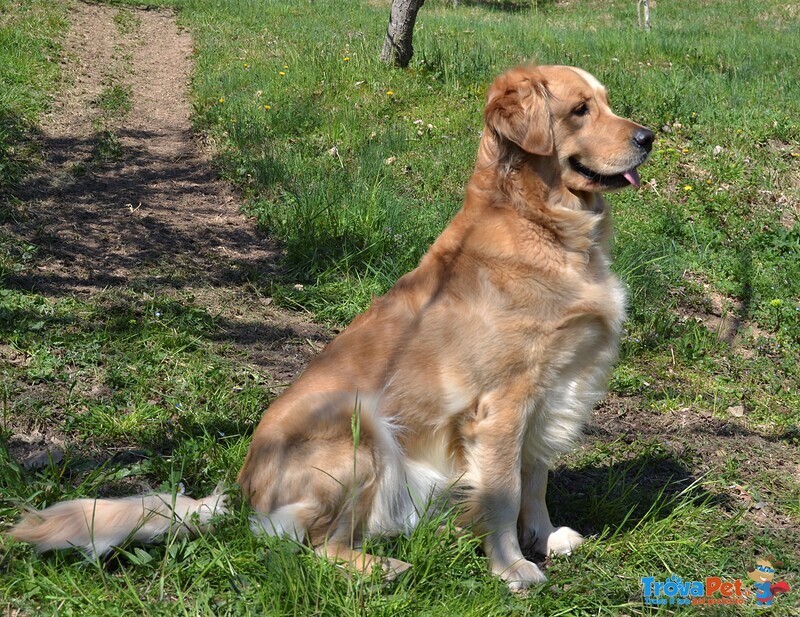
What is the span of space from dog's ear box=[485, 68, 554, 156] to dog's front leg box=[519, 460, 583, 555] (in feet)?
3.99

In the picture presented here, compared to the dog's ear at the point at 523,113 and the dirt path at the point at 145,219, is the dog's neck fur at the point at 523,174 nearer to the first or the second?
the dog's ear at the point at 523,113

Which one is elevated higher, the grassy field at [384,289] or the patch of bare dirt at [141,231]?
the grassy field at [384,289]

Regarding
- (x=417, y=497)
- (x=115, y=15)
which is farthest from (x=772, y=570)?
(x=115, y=15)

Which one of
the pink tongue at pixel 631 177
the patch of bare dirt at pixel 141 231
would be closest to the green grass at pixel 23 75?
the patch of bare dirt at pixel 141 231

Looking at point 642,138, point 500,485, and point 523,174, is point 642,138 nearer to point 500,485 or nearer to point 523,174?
point 523,174

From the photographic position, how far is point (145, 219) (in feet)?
18.9

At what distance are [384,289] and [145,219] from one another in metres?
2.06

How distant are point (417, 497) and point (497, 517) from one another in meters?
0.29

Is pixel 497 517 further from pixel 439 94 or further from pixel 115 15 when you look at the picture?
pixel 115 15

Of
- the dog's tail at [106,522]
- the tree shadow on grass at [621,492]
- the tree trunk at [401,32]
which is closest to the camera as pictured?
the dog's tail at [106,522]

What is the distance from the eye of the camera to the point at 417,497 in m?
2.82

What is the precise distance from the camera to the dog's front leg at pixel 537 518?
3.04 metres

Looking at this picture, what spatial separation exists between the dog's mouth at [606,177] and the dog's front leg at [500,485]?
95 centimetres

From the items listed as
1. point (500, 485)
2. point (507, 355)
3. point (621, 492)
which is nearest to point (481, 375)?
point (507, 355)
